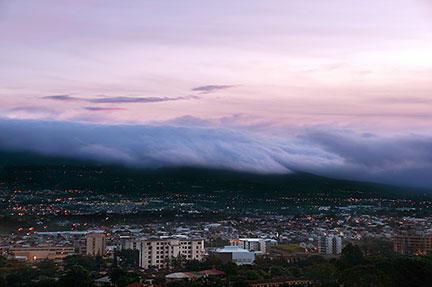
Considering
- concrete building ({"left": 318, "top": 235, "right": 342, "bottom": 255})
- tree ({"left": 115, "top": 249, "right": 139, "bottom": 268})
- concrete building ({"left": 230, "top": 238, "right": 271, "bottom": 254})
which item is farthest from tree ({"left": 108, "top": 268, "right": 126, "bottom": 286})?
concrete building ({"left": 318, "top": 235, "right": 342, "bottom": 255})

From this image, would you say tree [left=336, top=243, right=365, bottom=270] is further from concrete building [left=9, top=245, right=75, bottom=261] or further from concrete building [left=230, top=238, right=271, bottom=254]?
concrete building [left=9, top=245, right=75, bottom=261]

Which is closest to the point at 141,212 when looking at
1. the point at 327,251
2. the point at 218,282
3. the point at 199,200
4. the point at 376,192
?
the point at 199,200

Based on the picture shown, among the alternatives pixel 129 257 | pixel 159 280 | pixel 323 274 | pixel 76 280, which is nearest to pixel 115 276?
pixel 159 280

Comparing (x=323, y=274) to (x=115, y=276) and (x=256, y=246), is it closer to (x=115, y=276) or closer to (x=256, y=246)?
(x=115, y=276)

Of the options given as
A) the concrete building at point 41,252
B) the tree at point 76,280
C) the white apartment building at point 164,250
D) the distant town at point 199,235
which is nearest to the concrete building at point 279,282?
the distant town at point 199,235

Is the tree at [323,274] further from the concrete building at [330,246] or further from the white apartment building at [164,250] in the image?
the concrete building at [330,246]

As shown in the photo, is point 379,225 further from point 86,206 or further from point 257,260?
point 86,206
